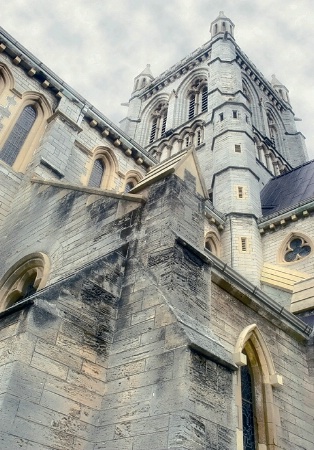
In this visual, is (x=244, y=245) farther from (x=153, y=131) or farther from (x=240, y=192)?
(x=153, y=131)

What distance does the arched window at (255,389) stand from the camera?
22.2ft

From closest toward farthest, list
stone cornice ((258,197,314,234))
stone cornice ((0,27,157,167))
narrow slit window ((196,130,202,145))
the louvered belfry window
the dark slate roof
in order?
1. the louvered belfry window
2. stone cornice ((0,27,157,167))
3. stone cornice ((258,197,314,234))
4. the dark slate roof
5. narrow slit window ((196,130,202,145))

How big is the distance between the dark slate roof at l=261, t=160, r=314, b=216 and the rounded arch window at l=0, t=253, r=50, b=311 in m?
15.2

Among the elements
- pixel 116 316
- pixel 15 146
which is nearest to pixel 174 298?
pixel 116 316

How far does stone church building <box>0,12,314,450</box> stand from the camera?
4.32 meters

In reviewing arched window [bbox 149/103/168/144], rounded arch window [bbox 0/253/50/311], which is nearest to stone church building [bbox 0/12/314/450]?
rounded arch window [bbox 0/253/50/311]

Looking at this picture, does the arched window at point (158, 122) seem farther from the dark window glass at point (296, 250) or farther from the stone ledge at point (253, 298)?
the stone ledge at point (253, 298)

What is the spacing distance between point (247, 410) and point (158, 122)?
29895mm

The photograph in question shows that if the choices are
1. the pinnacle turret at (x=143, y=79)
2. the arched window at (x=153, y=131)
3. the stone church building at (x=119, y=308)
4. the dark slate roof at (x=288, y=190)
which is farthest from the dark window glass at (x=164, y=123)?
the stone church building at (x=119, y=308)

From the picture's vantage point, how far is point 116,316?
553 cm

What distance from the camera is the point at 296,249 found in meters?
17.5

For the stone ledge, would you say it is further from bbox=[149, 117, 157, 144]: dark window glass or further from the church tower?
bbox=[149, 117, 157, 144]: dark window glass

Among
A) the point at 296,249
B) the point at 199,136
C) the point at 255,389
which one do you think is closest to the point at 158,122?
the point at 199,136

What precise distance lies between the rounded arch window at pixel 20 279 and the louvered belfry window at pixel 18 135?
4.72 meters
